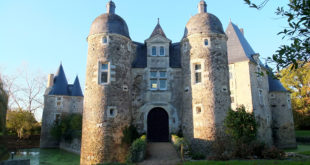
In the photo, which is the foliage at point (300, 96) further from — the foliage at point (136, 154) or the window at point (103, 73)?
the foliage at point (136, 154)

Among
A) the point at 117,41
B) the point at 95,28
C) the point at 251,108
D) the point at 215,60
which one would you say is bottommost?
the point at 251,108

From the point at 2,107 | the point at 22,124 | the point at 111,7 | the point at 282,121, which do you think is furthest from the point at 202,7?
A: the point at 22,124

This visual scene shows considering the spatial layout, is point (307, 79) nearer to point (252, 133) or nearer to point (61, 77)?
point (252, 133)

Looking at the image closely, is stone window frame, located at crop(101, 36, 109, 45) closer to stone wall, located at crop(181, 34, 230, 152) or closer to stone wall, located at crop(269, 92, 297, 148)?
stone wall, located at crop(181, 34, 230, 152)

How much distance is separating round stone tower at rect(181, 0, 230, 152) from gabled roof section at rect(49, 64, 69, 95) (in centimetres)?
2081

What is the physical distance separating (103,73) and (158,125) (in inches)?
214

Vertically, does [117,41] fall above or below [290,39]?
above

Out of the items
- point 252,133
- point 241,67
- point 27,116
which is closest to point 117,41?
point 252,133

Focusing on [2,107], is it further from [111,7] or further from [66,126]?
[66,126]

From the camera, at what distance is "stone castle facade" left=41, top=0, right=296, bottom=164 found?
50.7ft

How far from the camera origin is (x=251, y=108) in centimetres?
2162

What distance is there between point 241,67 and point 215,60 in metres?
7.91

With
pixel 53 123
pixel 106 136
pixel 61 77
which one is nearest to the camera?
pixel 106 136

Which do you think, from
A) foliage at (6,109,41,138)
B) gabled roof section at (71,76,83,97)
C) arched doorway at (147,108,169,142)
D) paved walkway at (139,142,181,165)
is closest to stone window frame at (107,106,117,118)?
arched doorway at (147,108,169,142)
